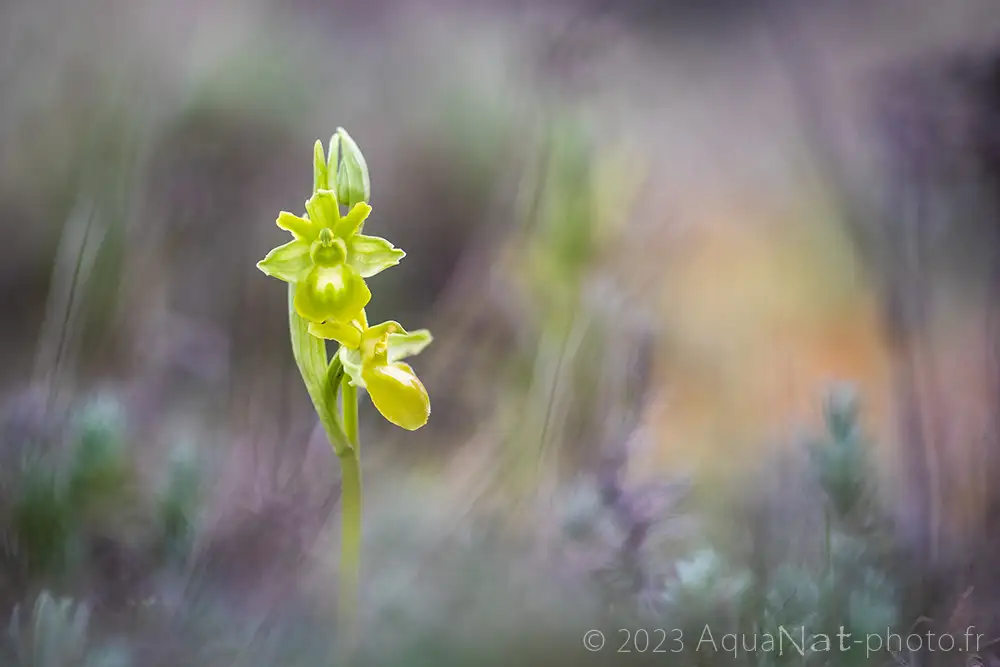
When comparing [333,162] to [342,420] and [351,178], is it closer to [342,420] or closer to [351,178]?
[351,178]

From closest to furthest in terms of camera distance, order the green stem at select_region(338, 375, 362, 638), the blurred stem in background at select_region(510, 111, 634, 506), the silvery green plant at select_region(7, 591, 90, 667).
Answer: the silvery green plant at select_region(7, 591, 90, 667) < the green stem at select_region(338, 375, 362, 638) < the blurred stem in background at select_region(510, 111, 634, 506)

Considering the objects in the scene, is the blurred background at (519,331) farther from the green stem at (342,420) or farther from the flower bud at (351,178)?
the flower bud at (351,178)

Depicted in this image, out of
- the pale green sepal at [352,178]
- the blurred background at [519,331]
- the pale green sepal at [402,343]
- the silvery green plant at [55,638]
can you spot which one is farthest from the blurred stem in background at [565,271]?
the silvery green plant at [55,638]

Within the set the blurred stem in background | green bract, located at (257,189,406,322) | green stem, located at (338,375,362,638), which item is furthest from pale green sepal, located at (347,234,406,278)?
the blurred stem in background

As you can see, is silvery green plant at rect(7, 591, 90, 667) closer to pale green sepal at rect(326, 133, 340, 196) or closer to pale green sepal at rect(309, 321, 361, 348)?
pale green sepal at rect(309, 321, 361, 348)

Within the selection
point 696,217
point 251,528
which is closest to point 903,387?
point 251,528

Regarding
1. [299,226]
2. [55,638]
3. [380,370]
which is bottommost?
[55,638]

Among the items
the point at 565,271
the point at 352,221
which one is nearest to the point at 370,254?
the point at 352,221
